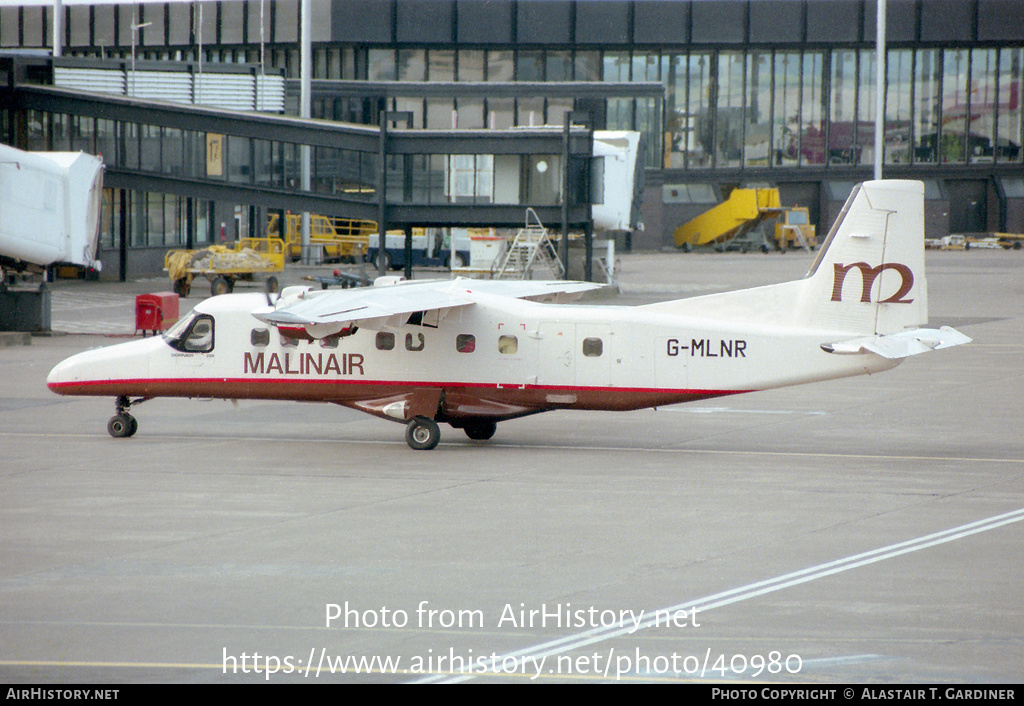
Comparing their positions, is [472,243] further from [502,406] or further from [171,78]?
[502,406]

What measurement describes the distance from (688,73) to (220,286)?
51.8 m

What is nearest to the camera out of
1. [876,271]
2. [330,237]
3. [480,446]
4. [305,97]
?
[876,271]

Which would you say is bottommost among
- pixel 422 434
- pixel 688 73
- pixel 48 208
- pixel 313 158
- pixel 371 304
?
pixel 422 434

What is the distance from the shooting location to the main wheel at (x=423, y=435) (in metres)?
22.2

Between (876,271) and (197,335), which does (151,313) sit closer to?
(197,335)

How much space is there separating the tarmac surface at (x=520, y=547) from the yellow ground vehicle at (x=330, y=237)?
47860 millimetres

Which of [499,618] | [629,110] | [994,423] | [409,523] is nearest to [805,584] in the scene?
[499,618]

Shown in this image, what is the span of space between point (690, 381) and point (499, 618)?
10.4 m

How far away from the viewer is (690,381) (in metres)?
21.7

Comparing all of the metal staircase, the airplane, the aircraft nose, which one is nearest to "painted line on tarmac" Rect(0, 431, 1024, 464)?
the airplane

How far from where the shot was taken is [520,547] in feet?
49.1

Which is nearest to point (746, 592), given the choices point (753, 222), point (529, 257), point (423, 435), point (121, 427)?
point (423, 435)

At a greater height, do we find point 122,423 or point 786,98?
point 786,98
